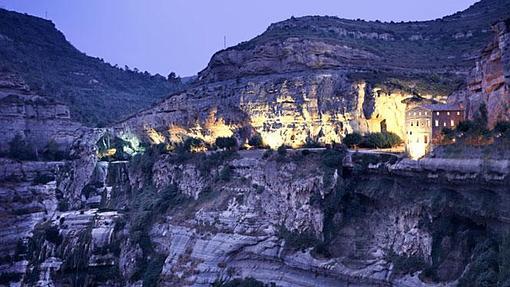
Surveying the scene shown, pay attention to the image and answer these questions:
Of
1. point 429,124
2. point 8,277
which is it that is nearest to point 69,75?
point 8,277

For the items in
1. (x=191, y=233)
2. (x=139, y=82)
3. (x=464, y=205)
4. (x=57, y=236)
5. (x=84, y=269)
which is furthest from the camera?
(x=139, y=82)

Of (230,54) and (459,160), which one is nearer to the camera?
(459,160)

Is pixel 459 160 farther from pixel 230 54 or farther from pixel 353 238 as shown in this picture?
pixel 230 54

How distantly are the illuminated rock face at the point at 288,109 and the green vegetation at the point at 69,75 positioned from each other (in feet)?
70.8

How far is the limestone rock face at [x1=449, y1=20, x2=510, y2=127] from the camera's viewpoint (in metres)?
27.8

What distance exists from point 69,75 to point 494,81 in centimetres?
7883

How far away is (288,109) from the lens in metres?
49.0

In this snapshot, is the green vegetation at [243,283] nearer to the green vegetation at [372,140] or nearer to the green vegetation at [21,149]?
the green vegetation at [372,140]

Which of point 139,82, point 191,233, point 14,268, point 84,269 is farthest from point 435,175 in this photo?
point 139,82

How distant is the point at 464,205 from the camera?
2556 centimetres

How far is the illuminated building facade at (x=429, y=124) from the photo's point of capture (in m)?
32.9

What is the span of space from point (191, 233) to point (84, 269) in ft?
36.4

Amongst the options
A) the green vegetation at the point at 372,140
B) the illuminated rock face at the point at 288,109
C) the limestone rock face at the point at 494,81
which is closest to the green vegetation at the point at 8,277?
the illuminated rock face at the point at 288,109

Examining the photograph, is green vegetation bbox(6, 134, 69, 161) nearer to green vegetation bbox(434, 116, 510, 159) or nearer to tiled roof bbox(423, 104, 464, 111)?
tiled roof bbox(423, 104, 464, 111)
